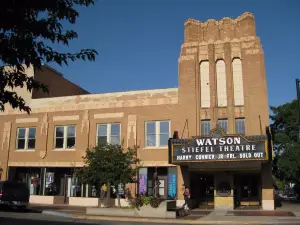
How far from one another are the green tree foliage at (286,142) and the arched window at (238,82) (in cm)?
1261

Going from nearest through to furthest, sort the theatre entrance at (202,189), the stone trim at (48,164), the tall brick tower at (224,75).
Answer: the tall brick tower at (224,75) < the theatre entrance at (202,189) < the stone trim at (48,164)

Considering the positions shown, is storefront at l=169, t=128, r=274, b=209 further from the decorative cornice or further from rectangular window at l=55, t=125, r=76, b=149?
the decorative cornice

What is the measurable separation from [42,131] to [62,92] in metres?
7.85

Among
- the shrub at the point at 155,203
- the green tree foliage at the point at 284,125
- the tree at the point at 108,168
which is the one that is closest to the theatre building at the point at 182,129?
the tree at the point at 108,168

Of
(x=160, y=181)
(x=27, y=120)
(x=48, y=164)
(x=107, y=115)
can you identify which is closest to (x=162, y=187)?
(x=160, y=181)

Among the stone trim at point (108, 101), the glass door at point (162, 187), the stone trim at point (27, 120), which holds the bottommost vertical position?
the glass door at point (162, 187)

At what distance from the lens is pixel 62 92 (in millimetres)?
40562

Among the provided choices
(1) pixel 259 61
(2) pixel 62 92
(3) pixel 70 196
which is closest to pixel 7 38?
(1) pixel 259 61

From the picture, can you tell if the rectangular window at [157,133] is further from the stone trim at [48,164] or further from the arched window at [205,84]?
the stone trim at [48,164]

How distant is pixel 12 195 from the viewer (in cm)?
2386

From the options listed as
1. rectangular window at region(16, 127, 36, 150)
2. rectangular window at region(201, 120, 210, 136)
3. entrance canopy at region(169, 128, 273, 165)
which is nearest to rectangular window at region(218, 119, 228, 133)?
rectangular window at region(201, 120, 210, 136)

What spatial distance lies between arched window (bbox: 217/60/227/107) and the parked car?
16.1 metres

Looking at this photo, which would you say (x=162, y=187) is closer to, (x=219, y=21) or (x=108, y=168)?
(x=108, y=168)

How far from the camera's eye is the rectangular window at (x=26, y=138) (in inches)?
1353
